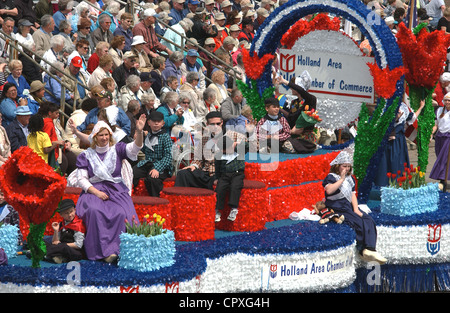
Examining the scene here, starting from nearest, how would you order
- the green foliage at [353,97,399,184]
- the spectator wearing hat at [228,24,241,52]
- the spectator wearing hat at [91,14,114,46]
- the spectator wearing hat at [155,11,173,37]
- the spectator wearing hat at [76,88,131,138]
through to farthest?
the green foliage at [353,97,399,184], the spectator wearing hat at [76,88,131,138], the spectator wearing hat at [91,14,114,46], the spectator wearing hat at [155,11,173,37], the spectator wearing hat at [228,24,241,52]

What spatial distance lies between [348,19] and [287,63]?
205 cm

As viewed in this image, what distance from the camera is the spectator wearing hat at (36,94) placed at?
1271 centimetres

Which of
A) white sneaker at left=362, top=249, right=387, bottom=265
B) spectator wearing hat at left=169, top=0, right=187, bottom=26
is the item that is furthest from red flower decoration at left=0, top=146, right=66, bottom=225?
spectator wearing hat at left=169, top=0, right=187, bottom=26

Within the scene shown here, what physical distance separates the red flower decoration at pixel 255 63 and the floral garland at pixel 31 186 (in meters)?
5.71

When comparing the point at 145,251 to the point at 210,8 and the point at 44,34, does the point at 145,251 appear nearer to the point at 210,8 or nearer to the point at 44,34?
the point at 44,34

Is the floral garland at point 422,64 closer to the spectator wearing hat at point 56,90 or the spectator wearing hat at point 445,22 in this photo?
the spectator wearing hat at point 56,90

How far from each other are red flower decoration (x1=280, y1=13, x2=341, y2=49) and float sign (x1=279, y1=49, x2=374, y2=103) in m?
0.55

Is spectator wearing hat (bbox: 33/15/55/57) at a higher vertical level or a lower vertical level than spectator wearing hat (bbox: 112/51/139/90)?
higher

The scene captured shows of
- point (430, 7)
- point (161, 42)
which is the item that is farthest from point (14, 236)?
point (430, 7)

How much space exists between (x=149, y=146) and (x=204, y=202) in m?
1.18

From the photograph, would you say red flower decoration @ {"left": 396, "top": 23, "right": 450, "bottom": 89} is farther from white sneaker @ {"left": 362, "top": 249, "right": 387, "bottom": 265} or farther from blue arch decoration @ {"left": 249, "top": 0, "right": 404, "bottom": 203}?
white sneaker @ {"left": 362, "top": 249, "right": 387, "bottom": 265}

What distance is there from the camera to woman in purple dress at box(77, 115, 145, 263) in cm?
937

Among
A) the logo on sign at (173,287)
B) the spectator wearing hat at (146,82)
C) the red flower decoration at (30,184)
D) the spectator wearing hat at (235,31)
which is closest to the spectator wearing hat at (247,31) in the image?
the spectator wearing hat at (235,31)

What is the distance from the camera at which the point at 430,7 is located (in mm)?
23750
